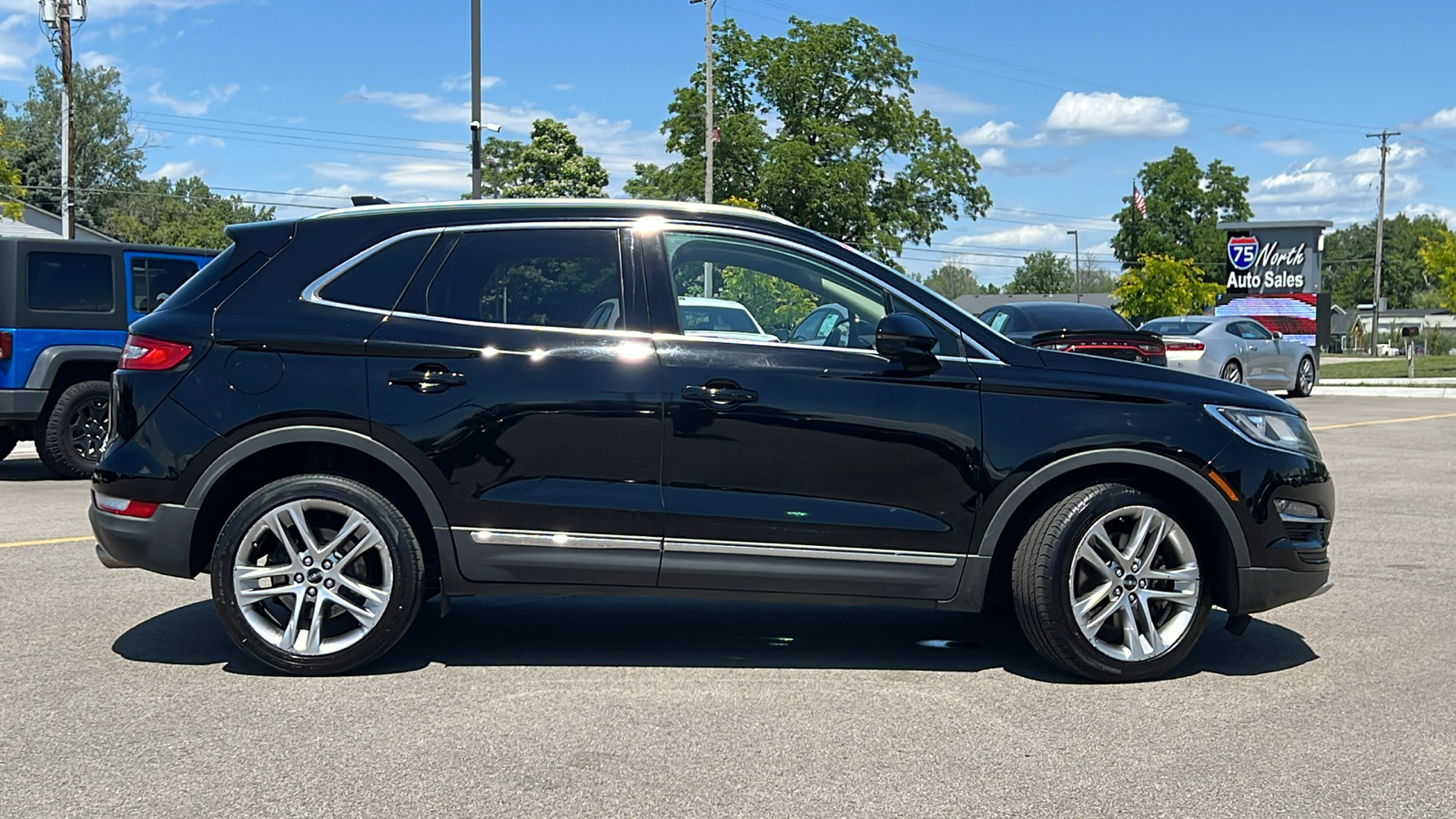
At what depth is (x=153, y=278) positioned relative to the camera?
38.6 feet

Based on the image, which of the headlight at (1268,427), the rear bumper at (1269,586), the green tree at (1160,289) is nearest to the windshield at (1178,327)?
the headlight at (1268,427)

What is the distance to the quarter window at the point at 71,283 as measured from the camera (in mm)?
11047

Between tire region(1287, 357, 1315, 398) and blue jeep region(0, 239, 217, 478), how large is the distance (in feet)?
Answer: 72.6

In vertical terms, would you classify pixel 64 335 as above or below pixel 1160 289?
below

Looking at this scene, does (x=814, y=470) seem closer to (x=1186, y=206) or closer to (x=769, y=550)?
(x=769, y=550)

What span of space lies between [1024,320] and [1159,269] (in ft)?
Result: 169

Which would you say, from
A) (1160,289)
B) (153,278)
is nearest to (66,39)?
(153,278)

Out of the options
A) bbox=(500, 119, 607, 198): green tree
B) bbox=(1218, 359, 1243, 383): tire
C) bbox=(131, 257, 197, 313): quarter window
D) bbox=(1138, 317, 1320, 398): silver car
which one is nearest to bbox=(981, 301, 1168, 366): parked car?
bbox=(1138, 317, 1320, 398): silver car

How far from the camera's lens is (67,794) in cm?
372

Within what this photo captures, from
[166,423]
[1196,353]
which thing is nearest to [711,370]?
[166,423]

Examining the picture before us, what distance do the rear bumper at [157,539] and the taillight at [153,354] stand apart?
0.54 m

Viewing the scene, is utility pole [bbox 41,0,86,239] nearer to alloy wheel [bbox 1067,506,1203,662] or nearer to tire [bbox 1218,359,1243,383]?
tire [bbox 1218,359,1243,383]

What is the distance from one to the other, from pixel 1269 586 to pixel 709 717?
2226mm

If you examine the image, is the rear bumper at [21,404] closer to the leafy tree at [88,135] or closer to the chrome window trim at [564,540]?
the chrome window trim at [564,540]
